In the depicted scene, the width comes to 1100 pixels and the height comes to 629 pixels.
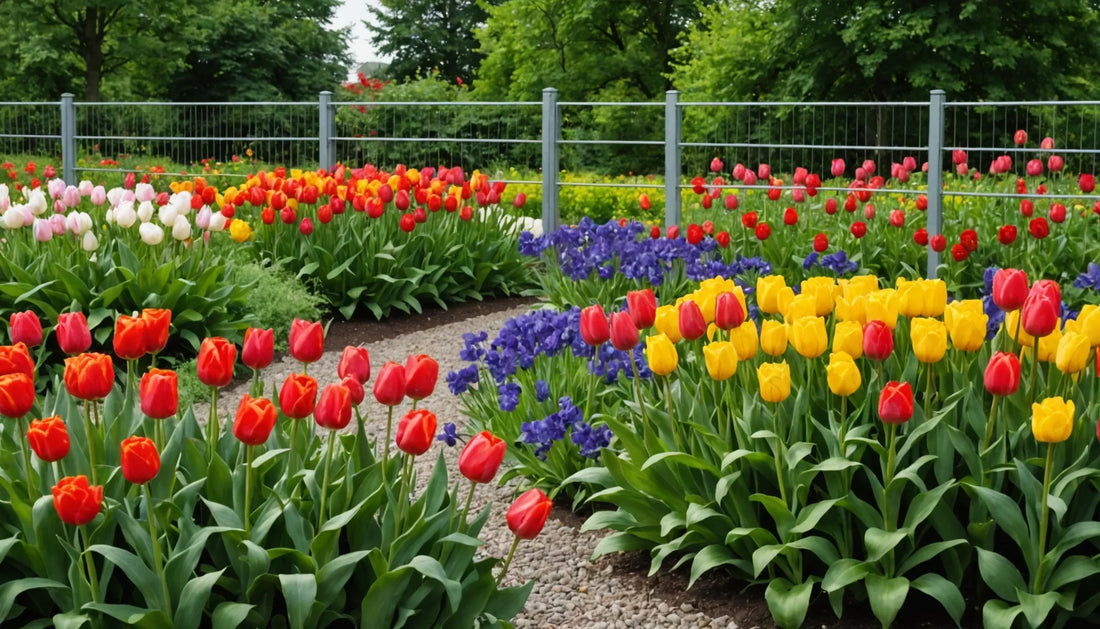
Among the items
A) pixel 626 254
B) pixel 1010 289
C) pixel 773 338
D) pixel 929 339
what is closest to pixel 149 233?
pixel 626 254

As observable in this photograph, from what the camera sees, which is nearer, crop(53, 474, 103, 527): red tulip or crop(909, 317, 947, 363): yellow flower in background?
crop(53, 474, 103, 527): red tulip

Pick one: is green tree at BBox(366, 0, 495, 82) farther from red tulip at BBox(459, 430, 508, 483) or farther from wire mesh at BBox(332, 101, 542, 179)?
red tulip at BBox(459, 430, 508, 483)

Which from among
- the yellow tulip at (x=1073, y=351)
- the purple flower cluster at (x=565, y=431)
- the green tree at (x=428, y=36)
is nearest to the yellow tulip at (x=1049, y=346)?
the yellow tulip at (x=1073, y=351)

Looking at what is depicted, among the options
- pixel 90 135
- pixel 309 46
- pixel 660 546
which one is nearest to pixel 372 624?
pixel 660 546

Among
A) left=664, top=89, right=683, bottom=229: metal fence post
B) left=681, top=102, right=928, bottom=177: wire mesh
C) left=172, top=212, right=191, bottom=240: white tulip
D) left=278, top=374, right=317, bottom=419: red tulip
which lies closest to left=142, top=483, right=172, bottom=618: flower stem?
left=278, top=374, right=317, bottom=419: red tulip

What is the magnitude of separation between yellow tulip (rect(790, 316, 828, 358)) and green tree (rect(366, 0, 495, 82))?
31.5m

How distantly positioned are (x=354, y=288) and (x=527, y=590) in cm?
546

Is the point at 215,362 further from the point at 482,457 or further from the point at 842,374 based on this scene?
the point at 842,374

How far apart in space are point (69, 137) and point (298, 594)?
12909mm

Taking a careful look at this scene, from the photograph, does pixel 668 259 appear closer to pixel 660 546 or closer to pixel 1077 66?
pixel 660 546

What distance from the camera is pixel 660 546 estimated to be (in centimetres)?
369

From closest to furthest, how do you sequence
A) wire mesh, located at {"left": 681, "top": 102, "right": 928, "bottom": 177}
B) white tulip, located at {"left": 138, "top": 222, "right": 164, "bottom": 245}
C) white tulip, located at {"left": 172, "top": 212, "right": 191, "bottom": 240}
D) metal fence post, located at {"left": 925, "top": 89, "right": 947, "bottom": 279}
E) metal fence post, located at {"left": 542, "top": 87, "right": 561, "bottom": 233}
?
white tulip, located at {"left": 138, "top": 222, "right": 164, "bottom": 245}, white tulip, located at {"left": 172, "top": 212, "right": 191, "bottom": 240}, metal fence post, located at {"left": 925, "top": 89, "right": 947, "bottom": 279}, metal fence post, located at {"left": 542, "top": 87, "right": 561, "bottom": 233}, wire mesh, located at {"left": 681, "top": 102, "right": 928, "bottom": 177}

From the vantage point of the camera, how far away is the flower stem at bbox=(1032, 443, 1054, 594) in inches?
117

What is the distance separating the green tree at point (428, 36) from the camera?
34188mm
